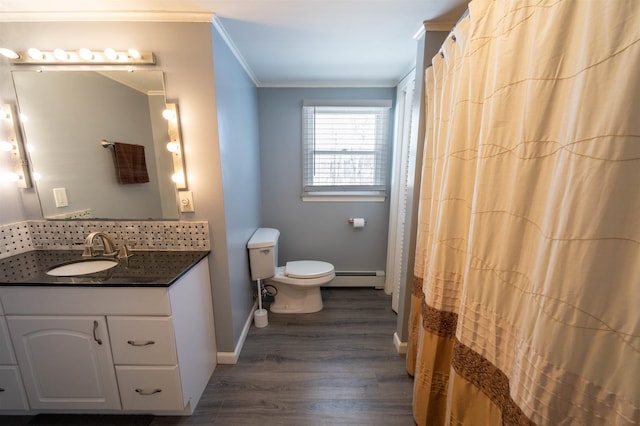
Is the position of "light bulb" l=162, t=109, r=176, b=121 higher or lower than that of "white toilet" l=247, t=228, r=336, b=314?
higher

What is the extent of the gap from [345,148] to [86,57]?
6.75 feet

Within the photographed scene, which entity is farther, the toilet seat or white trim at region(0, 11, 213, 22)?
the toilet seat

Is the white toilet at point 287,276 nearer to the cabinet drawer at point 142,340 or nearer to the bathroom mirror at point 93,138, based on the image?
the bathroom mirror at point 93,138

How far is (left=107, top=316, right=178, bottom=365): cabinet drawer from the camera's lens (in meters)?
1.18

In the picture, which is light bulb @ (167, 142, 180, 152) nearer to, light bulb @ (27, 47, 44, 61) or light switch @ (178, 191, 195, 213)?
light switch @ (178, 191, 195, 213)

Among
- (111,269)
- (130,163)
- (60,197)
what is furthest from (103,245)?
(130,163)

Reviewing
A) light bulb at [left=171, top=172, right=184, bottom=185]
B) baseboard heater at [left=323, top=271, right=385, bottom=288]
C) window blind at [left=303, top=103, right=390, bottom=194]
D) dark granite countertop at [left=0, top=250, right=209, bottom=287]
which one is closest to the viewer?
dark granite countertop at [left=0, top=250, right=209, bottom=287]

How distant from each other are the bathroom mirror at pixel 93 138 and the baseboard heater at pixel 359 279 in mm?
1918

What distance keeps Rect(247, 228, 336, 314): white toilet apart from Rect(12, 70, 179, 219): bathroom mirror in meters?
0.80

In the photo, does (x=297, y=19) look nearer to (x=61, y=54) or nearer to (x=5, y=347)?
(x=61, y=54)

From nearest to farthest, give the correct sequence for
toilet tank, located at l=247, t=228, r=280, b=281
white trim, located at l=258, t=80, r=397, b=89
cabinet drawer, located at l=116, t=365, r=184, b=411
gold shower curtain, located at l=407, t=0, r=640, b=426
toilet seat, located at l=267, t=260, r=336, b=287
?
gold shower curtain, located at l=407, t=0, r=640, b=426 → cabinet drawer, located at l=116, t=365, r=184, b=411 → toilet tank, located at l=247, t=228, r=280, b=281 → toilet seat, located at l=267, t=260, r=336, b=287 → white trim, located at l=258, t=80, r=397, b=89

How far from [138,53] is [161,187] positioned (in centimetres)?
77

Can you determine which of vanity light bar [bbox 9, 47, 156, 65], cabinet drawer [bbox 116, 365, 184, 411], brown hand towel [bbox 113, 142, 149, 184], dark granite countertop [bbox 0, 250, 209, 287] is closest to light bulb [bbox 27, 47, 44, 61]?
vanity light bar [bbox 9, 47, 156, 65]

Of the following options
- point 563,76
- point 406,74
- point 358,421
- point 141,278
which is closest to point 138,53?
point 141,278
